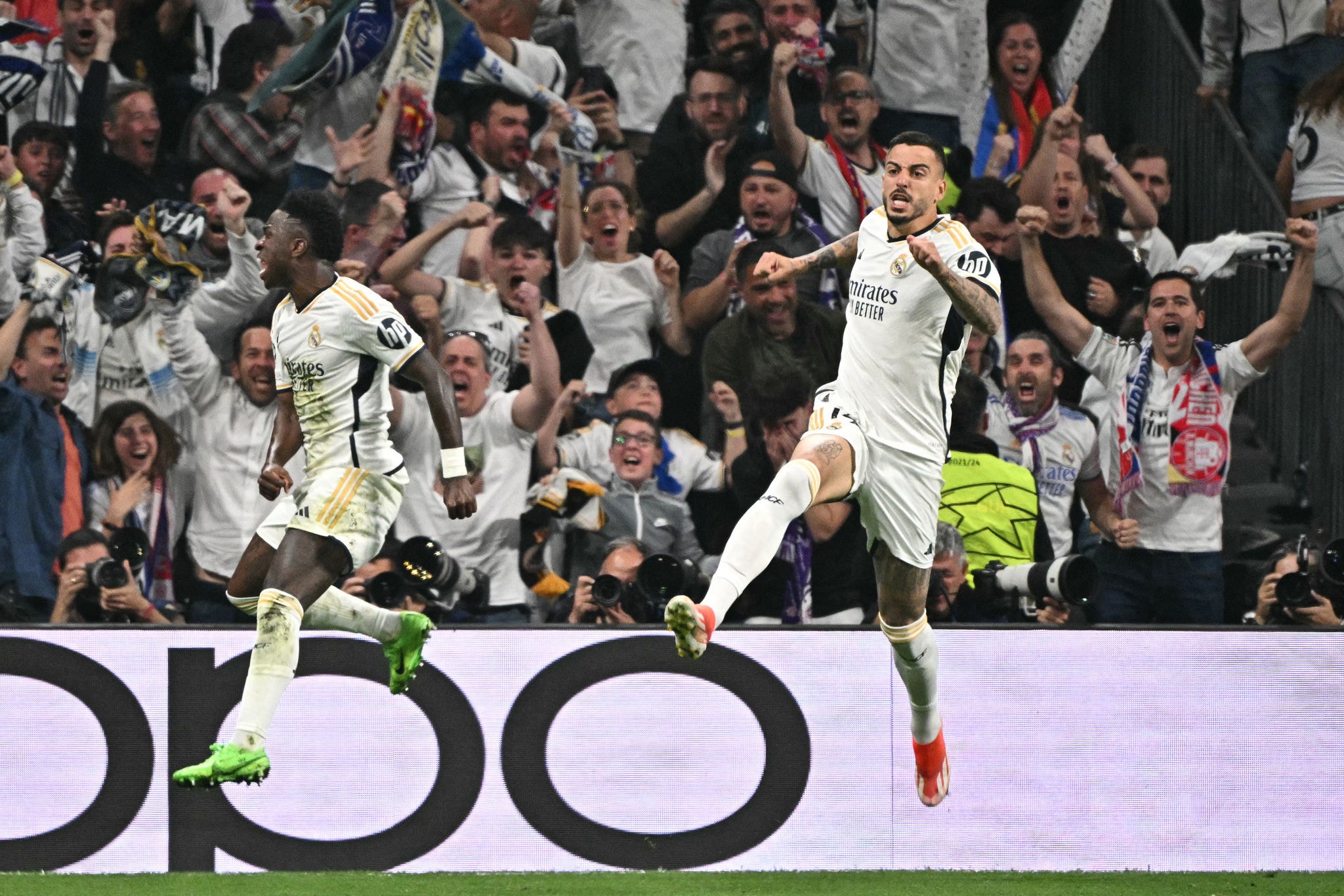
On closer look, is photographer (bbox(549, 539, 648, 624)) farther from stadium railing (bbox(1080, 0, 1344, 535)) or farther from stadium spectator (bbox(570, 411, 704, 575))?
stadium railing (bbox(1080, 0, 1344, 535))

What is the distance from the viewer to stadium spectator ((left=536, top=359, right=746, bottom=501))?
8.79 m

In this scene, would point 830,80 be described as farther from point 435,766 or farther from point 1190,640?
point 435,766

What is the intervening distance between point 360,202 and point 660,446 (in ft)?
7.23

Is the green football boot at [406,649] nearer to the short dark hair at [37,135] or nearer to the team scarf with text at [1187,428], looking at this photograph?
the team scarf with text at [1187,428]

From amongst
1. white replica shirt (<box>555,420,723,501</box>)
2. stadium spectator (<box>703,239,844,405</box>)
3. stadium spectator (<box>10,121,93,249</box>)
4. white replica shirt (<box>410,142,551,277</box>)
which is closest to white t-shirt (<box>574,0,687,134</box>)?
Answer: white replica shirt (<box>410,142,551,277</box>)

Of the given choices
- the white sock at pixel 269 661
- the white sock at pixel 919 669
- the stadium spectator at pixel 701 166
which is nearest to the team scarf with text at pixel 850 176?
the stadium spectator at pixel 701 166

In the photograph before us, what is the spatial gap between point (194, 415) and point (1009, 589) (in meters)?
4.36

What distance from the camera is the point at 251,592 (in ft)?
20.8

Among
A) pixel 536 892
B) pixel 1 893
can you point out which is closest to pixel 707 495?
pixel 536 892

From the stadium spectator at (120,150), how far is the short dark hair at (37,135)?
0.18 metres

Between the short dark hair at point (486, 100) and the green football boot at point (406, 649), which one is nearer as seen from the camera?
the green football boot at point (406, 649)

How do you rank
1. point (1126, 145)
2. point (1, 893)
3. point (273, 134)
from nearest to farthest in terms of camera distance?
1. point (1, 893)
2. point (273, 134)
3. point (1126, 145)

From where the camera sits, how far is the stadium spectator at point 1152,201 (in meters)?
9.77

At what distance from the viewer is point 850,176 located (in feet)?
31.5
